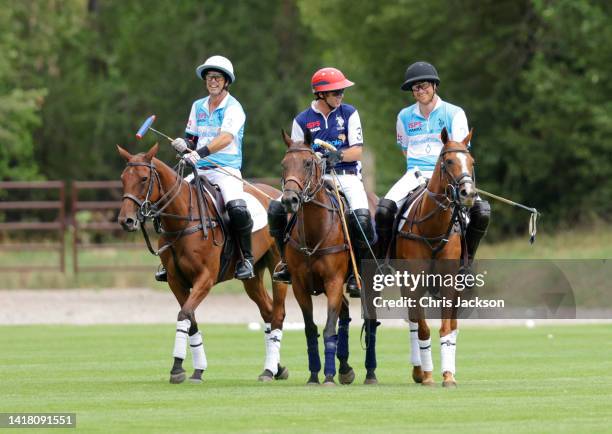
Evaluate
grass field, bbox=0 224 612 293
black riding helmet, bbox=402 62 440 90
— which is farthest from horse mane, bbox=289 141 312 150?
grass field, bbox=0 224 612 293

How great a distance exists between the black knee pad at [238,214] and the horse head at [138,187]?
41.6 inches

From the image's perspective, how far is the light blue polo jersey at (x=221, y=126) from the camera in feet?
52.5

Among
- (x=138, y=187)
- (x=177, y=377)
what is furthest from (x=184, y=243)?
(x=177, y=377)

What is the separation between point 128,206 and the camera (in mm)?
14836

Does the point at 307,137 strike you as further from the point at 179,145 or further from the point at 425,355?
the point at 425,355

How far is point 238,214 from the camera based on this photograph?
52.7ft

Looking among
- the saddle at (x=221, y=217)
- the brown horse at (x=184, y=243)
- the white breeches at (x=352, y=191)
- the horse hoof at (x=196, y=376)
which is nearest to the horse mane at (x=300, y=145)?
the white breeches at (x=352, y=191)

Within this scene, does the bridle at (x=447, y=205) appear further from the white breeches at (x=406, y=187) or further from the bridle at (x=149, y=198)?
the bridle at (x=149, y=198)

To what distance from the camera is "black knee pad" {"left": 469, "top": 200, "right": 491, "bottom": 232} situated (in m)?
14.6

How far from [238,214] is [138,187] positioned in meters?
1.40

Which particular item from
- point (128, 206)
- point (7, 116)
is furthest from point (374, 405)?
point (7, 116)

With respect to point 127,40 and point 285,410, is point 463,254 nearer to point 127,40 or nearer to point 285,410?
point 285,410

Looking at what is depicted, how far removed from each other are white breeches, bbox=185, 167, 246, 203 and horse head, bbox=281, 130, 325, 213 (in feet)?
7.11

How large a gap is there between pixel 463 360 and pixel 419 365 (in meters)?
3.14
